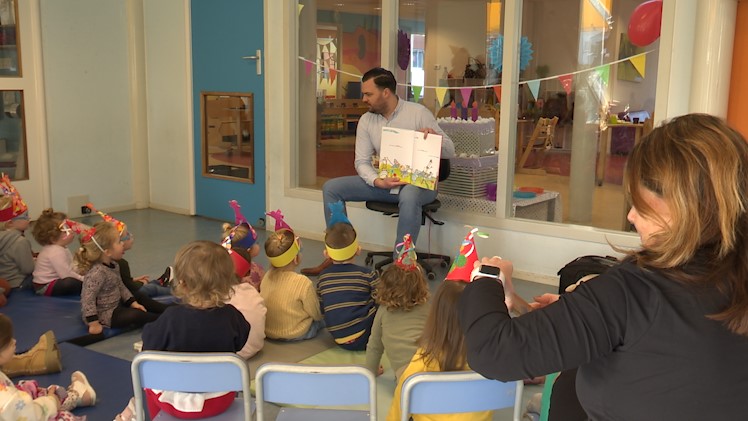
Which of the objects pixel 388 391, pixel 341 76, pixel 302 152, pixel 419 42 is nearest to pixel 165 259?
pixel 302 152

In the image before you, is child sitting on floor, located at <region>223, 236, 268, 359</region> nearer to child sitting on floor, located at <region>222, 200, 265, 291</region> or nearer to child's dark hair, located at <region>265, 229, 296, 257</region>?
child's dark hair, located at <region>265, 229, 296, 257</region>

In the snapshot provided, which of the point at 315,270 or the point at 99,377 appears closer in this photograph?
the point at 99,377

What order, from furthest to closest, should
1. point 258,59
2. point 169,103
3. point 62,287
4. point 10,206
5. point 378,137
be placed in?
point 169,103, point 258,59, point 378,137, point 10,206, point 62,287

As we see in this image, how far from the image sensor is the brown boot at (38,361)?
3229 mm

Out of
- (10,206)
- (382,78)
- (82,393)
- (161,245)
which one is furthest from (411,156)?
(82,393)

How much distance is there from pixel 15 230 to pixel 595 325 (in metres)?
4.13

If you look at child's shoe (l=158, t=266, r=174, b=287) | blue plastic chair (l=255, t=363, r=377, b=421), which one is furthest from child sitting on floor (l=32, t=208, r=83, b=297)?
blue plastic chair (l=255, t=363, r=377, b=421)

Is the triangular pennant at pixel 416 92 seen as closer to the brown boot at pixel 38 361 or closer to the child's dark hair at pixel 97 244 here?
the child's dark hair at pixel 97 244

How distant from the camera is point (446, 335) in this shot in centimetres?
216

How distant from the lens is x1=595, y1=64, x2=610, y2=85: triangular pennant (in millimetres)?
4750

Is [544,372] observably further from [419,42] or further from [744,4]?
[419,42]

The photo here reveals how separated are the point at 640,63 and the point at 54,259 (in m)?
3.71

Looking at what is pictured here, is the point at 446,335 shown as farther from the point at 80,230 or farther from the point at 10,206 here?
the point at 10,206

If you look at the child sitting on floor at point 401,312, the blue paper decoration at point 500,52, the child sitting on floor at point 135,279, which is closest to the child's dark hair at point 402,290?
the child sitting on floor at point 401,312
